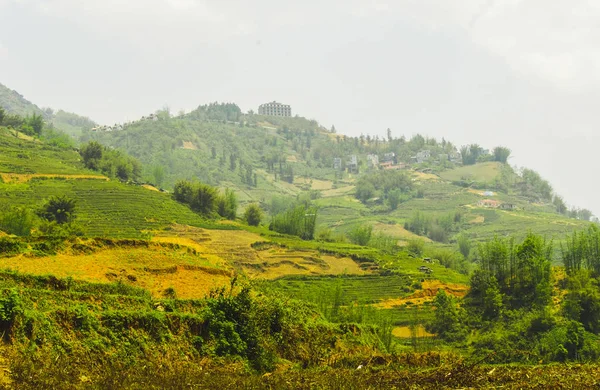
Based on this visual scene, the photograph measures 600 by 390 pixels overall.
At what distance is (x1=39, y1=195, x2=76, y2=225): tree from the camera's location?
55.0m

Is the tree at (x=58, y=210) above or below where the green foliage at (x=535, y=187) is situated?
below

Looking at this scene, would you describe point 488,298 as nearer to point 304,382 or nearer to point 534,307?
point 534,307

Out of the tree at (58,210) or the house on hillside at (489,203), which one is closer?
the tree at (58,210)

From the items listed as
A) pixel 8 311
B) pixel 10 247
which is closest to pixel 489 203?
pixel 10 247

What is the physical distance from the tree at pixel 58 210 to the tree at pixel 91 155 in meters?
30.3

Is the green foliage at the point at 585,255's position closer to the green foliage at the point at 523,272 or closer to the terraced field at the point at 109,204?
the green foliage at the point at 523,272

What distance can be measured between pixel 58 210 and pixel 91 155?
33178mm

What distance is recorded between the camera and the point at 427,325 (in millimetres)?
51000

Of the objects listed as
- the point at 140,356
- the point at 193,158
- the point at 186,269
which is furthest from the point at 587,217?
the point at 140,356

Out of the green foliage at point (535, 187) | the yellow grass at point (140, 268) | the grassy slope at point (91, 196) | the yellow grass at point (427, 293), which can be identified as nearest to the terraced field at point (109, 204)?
the grassy slope at point (91, 196)

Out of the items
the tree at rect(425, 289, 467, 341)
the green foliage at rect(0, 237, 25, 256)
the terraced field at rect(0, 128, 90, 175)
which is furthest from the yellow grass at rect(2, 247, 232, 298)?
the terraced field at rect(0, 128, 90, 175)

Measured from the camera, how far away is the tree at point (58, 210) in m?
55.0

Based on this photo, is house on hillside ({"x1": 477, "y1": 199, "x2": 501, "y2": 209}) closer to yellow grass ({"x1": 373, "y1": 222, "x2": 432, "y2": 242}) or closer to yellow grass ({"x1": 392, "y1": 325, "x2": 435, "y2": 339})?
yellow grass ({"x1": 373, "y1": 222, "x2": 432, "y2": 242})

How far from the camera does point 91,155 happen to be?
86625 millimetres
